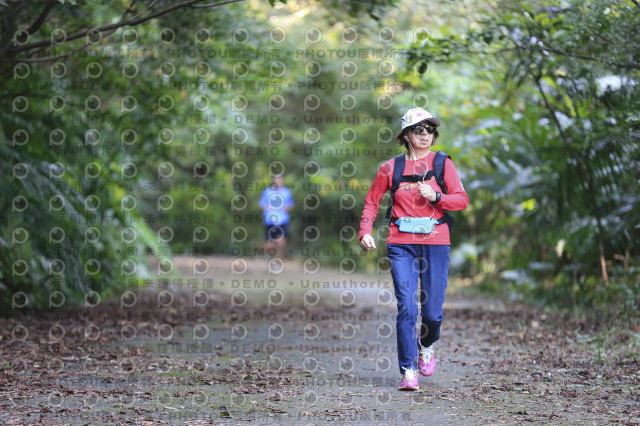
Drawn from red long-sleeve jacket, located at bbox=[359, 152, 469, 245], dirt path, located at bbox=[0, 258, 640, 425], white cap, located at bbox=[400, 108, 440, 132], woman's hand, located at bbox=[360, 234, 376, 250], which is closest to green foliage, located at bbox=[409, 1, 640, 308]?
dirt path, located at bbox=[0, 258, 640, 425]

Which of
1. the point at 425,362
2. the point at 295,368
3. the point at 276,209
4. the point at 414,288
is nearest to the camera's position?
the point at 414,288

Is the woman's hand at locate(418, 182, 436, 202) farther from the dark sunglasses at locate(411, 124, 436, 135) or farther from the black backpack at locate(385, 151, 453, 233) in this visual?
the dark sunglasses at locate(411, 124, 436, 135)

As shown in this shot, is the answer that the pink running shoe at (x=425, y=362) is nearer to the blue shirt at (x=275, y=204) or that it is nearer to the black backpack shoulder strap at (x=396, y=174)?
the black backpack shoulder strap at (x=396, y=174)

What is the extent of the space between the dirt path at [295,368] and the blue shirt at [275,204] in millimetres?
6266

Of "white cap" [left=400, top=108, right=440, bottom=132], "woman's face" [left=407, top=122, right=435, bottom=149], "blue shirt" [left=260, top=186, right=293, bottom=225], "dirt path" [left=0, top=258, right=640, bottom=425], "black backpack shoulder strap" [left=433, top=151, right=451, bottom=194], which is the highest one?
"white cap" [left=400, top=108, right=440, bottom=132]

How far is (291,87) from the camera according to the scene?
1625 cm

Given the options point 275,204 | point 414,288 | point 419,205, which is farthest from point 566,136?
point 275,204

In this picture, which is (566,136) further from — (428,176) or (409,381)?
(409,381)

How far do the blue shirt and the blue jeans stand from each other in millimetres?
10803

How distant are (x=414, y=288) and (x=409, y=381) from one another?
0.62m

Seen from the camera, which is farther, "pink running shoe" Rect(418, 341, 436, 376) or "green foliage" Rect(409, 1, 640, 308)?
"green foliage" Rect(409, 1, 640, 308)

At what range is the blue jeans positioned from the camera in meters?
5.21

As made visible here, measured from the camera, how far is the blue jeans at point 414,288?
521 cm

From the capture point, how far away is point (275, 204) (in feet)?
53.8
